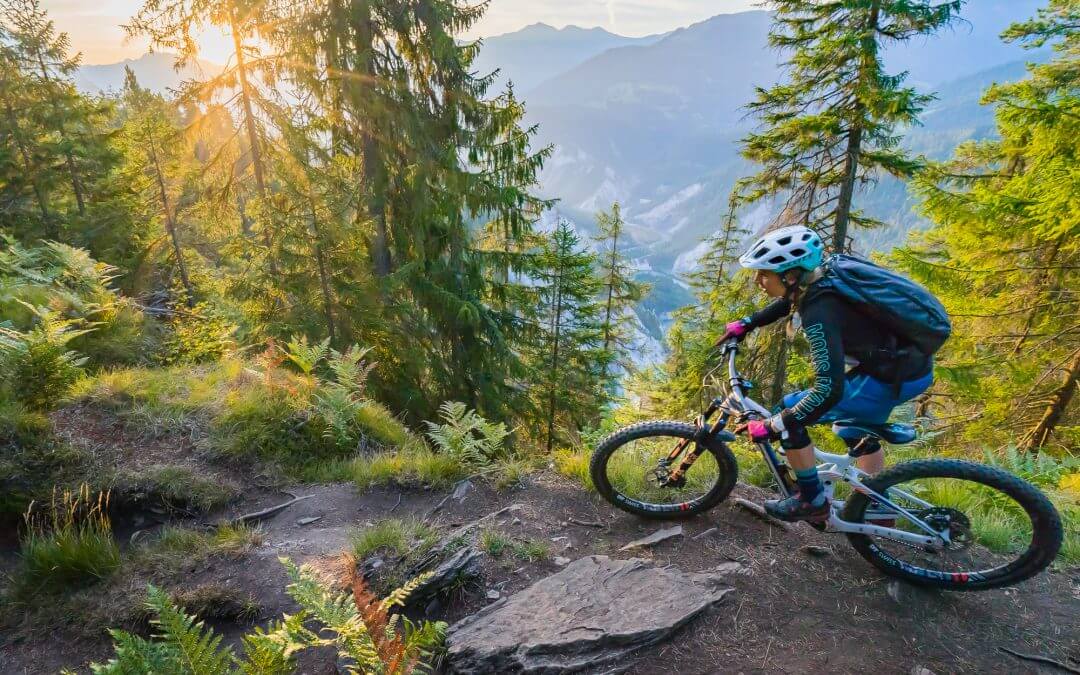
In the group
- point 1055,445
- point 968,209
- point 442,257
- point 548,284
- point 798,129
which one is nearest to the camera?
point 968,209

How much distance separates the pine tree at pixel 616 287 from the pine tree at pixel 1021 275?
1327 cm

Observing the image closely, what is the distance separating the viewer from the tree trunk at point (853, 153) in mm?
9281

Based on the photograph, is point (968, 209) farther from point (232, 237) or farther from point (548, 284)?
point (232, 237)

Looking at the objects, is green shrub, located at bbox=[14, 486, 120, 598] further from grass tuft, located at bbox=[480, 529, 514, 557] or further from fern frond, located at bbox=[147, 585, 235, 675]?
grass tuft, located at bbox=[480, 529, 514, 557]

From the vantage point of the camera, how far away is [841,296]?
3447mm

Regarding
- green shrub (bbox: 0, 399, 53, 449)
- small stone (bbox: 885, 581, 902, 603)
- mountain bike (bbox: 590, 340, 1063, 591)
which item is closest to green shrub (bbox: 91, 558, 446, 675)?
mountain bike (bbox: 590, 340, 1063, 591)

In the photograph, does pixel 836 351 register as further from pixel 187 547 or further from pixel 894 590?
pixel 187 547

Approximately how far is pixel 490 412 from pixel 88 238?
17.4 metres

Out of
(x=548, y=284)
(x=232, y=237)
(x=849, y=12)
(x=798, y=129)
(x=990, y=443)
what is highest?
(x=849, y=12)

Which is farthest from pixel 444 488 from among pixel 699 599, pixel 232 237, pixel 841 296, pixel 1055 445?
pixel 1055 445

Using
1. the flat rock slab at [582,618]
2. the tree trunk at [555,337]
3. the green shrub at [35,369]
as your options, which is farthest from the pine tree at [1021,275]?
the green shrub at [35,369]

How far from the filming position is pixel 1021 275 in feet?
30.0

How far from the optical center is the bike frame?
3840 mm

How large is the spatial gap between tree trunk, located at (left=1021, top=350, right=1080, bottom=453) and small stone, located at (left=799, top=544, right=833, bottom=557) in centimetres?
774
